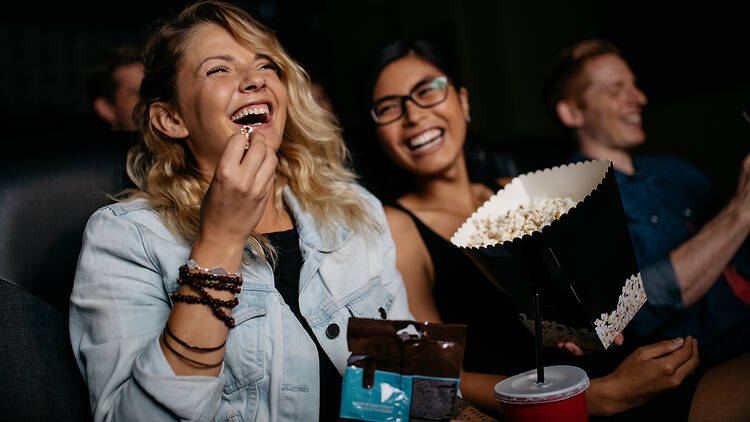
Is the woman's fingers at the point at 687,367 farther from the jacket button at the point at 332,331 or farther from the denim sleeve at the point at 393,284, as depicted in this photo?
the jacket button at the point at 332,331

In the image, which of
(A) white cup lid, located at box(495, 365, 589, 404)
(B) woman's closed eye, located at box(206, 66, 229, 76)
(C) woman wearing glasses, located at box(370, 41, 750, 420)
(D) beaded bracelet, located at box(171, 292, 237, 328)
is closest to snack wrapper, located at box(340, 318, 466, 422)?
(A) white cup lid, located at box(495, 365, 589, 404)

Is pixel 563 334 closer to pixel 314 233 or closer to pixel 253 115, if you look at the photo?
pixel 314 233

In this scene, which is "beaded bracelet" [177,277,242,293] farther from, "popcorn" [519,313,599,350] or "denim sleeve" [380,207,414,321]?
"popcorn" [519,313,599,350]

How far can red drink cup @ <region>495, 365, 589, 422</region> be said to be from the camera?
0.89 m

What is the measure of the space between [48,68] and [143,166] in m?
2.86

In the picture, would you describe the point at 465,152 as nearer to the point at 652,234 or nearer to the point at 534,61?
the point at 652,234

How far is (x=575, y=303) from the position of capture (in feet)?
3.66

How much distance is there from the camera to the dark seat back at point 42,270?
1.13 m

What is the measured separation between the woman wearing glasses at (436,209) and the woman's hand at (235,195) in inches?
28.8

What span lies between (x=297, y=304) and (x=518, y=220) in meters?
0.52

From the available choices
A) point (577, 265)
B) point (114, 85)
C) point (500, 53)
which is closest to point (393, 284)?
point (577, 265)

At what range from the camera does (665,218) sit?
1.82m

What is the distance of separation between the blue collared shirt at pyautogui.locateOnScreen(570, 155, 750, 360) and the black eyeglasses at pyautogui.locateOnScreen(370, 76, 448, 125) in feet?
2.34

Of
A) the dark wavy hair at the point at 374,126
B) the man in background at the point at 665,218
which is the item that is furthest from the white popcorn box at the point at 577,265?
the dark wavy hair at the point at 374,126
